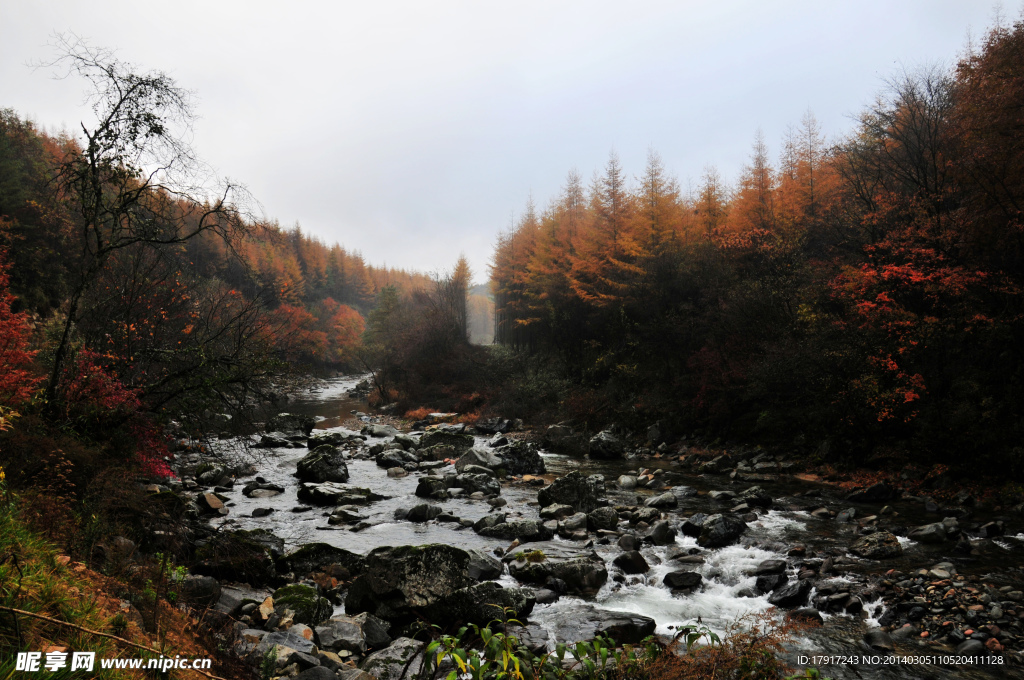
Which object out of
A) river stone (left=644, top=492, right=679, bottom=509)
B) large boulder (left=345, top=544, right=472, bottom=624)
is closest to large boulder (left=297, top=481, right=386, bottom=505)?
large boulder (left=345, top=544, right=472, bottom=624)

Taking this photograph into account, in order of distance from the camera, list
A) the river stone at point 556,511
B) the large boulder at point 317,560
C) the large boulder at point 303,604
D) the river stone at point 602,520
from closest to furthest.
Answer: the large boulder at point 303,604, the large boulder at point 317,560, the river stone at point 602,520, the river stone at point 556,511

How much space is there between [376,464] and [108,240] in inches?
463

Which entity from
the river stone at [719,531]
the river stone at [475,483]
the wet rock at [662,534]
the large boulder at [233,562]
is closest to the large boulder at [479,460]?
the river stone at [475,483]

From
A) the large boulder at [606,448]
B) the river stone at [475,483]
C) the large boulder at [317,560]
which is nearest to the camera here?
the large boulder at [317,560]

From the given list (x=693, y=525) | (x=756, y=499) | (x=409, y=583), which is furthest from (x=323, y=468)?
(x=756, y=499)

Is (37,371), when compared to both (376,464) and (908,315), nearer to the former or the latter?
(376,464)

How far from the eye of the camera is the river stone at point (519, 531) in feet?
34.5

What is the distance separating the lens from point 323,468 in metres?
15.5

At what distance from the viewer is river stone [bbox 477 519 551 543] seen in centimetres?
1051

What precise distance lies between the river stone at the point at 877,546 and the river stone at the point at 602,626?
4824mm

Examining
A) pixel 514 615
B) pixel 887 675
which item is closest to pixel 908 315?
pixel 887 675

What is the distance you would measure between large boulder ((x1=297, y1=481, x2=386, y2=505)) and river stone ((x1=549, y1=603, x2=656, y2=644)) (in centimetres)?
776

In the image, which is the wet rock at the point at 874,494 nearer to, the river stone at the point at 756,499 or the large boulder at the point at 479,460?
the river stone at the point at 756,499

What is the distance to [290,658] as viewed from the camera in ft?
16.5
